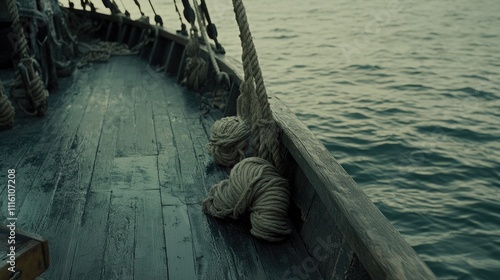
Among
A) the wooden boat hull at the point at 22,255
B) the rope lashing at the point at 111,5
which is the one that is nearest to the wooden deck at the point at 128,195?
the wooden boat hull at the point at 22,255

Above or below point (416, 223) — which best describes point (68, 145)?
above

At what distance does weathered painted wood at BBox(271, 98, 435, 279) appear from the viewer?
1.70 metres

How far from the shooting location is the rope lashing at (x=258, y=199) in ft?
8.54

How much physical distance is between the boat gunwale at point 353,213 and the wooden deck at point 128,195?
0.37 meters

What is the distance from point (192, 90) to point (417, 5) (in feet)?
53.2

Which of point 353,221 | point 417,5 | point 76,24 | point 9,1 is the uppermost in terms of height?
point 9,1

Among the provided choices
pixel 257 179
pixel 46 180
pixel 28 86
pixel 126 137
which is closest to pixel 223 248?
pixel 257 179

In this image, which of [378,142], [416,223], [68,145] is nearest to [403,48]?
[378,142]

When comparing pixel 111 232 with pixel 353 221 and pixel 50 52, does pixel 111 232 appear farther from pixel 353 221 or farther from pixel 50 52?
pixel 50 52

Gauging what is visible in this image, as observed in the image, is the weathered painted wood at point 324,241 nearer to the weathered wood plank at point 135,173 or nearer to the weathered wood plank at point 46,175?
the weathered wood plank at point 135,173

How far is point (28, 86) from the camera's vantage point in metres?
4.40

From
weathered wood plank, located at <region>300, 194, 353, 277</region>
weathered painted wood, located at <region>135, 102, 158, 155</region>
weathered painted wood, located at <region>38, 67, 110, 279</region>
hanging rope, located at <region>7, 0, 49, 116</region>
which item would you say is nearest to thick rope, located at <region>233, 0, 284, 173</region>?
weathered wood plank, located at <region>300, 194, 353, 277</region>

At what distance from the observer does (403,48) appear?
13.2 meters

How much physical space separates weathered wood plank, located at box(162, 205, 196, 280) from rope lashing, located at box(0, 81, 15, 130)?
1.87 meters
